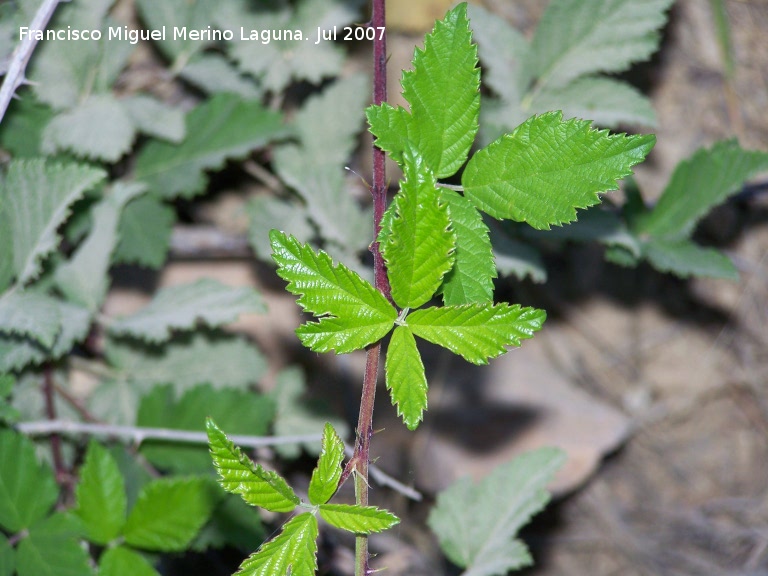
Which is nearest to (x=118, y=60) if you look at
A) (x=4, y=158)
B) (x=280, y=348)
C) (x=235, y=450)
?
(x=4, y=158)

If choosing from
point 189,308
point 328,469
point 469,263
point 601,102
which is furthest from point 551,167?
point 189,308

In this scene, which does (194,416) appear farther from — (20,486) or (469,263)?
(469,263)

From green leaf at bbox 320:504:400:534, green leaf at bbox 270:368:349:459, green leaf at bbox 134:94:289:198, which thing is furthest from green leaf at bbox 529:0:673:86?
green leaf at bbox 320:504:400:534

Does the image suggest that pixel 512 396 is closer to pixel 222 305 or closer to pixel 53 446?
pixel 222 305

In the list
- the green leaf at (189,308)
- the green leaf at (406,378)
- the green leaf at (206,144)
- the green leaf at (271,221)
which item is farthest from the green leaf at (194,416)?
the green leaf at (406,378)

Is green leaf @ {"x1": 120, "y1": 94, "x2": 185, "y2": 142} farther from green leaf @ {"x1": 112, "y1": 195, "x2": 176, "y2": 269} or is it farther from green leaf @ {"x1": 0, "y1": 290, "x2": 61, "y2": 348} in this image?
green leaf @ {"x1": 0, "y1": 290, "x2": 61, "y2": 348}

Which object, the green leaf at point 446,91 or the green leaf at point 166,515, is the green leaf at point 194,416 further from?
the green leaf at point 446,91
